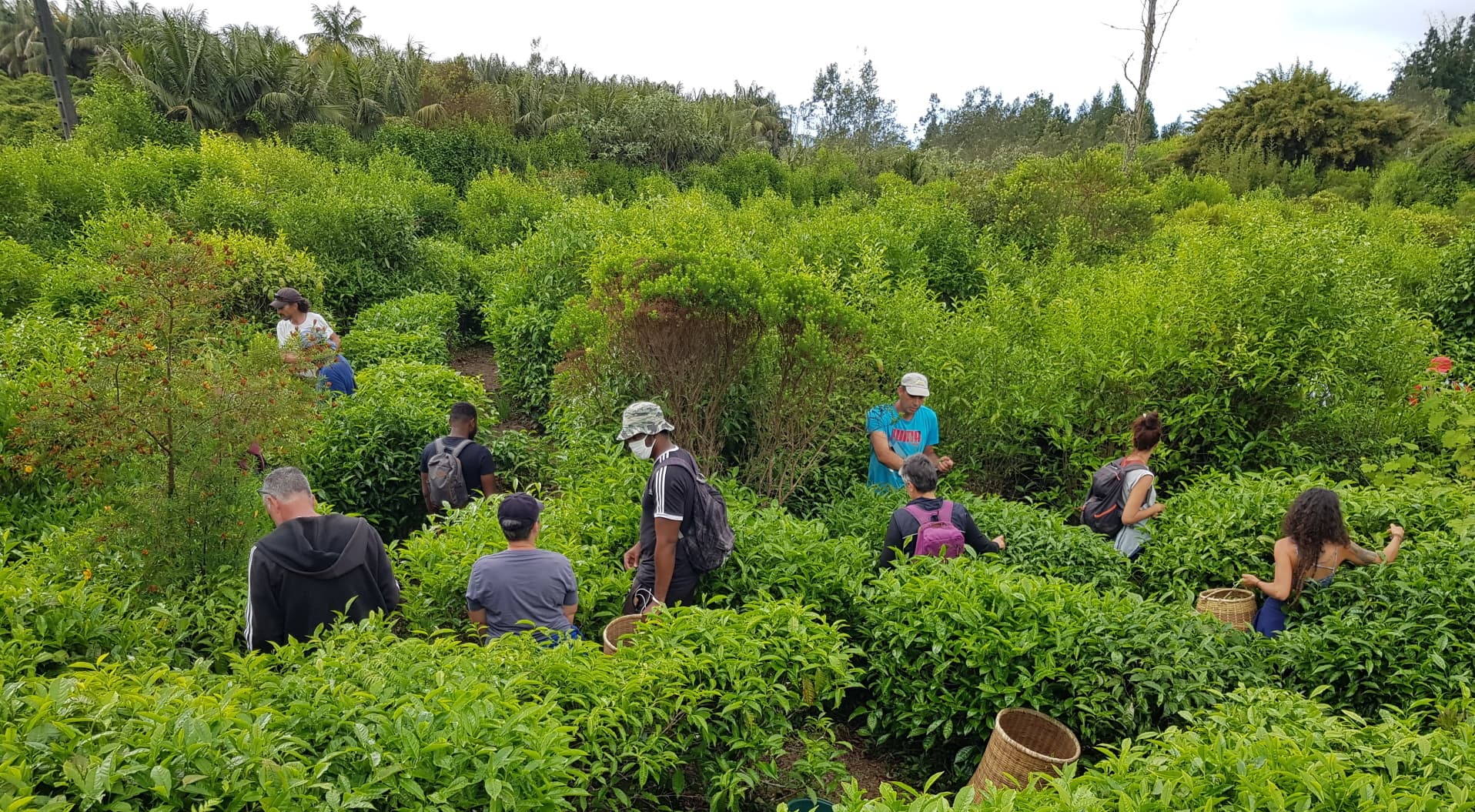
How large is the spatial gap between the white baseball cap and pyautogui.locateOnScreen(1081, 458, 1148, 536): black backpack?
4.58 feet

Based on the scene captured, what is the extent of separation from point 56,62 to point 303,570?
1888 cm

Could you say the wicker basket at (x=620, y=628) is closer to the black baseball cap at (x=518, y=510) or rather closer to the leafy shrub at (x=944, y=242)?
the black baseball cap at (x=518, y=510)

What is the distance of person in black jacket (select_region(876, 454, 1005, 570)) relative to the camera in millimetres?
4754

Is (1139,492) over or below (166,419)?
below

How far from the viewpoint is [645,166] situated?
101 ft

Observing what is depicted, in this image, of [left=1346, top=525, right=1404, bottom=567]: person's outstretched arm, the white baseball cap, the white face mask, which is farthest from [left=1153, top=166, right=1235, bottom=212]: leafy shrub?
the white face mask

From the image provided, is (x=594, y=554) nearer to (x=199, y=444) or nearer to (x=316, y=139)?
(x=199, y=444)

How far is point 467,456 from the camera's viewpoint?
582 centimetres

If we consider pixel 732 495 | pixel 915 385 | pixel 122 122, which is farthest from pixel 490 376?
pixel 122 122

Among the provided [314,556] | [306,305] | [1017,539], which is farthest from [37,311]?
[1017,539]

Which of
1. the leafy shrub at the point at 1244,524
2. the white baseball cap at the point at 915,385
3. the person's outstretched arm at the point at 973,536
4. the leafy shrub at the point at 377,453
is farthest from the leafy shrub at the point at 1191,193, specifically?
the leafy shrub at the point at 377,453

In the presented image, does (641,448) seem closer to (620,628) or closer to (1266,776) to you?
(620,628)

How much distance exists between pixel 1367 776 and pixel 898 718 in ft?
6.89

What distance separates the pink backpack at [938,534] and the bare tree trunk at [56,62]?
19.7 metres
